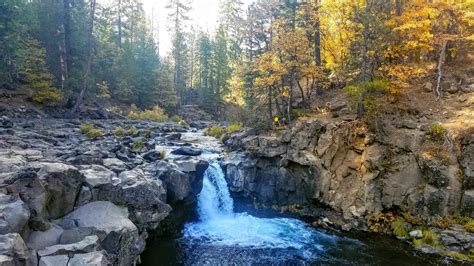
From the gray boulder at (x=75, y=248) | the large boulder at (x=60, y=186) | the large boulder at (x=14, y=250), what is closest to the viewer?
the large boulder at (x=14, y=250)

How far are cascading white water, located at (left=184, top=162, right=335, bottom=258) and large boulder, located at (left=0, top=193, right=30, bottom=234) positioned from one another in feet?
23.1

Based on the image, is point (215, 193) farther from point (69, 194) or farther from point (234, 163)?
point (69, 194)

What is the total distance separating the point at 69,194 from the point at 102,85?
3077cm

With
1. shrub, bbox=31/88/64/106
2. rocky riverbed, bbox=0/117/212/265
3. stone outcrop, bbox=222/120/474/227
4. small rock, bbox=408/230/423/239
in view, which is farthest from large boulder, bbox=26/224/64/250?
shrub, bbox=31/88/64/106

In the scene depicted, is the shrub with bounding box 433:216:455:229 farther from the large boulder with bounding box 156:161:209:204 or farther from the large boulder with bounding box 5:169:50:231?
the large boulder with bounding box 5:169:50:231

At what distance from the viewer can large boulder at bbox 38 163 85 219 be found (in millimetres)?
9258

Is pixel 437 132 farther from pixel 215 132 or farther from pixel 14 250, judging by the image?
pixel 215 132

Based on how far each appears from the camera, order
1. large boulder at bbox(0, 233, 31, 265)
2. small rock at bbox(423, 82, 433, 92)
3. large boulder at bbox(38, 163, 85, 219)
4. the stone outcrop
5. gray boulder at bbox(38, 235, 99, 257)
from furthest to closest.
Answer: small rock at bbox(423, 82, 433, 92)
the stone outcrop
large boulder at bbox(38, 163, 85, 219)
gray boulder at bbox(38, 235, 99, 257)
large boulder at bbox(0, 233, 31, 265)

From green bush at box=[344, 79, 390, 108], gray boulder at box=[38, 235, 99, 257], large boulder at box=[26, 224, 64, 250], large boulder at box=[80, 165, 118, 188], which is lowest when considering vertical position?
gray boulder at box=[38, 235, 99, 257]

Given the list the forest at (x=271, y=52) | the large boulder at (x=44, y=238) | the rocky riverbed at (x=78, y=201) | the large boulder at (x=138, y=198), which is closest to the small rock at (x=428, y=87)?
Result: the forest at (x=271, y=52)

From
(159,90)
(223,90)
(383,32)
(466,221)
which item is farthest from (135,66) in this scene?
(466,221)

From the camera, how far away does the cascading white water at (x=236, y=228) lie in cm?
1309

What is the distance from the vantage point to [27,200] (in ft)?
27.1

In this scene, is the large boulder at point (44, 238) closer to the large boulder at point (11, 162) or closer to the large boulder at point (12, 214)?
the large boulder at point (12, 214)
